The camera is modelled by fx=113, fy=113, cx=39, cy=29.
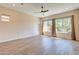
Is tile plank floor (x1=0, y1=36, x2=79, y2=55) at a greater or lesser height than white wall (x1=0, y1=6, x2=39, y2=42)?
lesser

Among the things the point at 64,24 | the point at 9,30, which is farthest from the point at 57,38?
the point at 9,30

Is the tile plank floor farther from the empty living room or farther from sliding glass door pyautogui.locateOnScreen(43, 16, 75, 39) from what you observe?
sliding glass door pyautogui.locateOnScreen(43, 16, 75, 39)

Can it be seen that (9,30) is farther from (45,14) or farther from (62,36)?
(62,36)

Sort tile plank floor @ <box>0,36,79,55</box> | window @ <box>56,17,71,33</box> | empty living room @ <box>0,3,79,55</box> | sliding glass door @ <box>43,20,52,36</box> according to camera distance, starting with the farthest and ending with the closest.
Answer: sliding glass door @ <box>43,20,52,36</box> < window @ <box>56,17,71,33</box> < empty living room @ <box>0,3,79,55</box> < tile plank floor @ <box>0,36,79,55</box>

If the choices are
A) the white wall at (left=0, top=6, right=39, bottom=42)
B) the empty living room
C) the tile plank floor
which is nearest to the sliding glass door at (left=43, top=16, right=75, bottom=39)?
the empty living room

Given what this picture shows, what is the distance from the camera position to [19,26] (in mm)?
3123

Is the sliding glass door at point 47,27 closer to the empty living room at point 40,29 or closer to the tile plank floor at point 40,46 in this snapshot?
the empty living room at point 40,29

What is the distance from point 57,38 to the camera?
2.90 m

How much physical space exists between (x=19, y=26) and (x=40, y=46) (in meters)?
0.92

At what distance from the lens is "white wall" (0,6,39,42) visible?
9.73ft

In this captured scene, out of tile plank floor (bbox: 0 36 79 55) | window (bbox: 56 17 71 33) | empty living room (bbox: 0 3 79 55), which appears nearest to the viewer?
tile plank floor (bbox: 0 36 79 55)

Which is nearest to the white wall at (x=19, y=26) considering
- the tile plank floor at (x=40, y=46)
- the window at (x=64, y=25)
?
the tile plank floor at (x=40, y=46)

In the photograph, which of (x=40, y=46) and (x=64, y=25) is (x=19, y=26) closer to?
(x=40, y=46)
